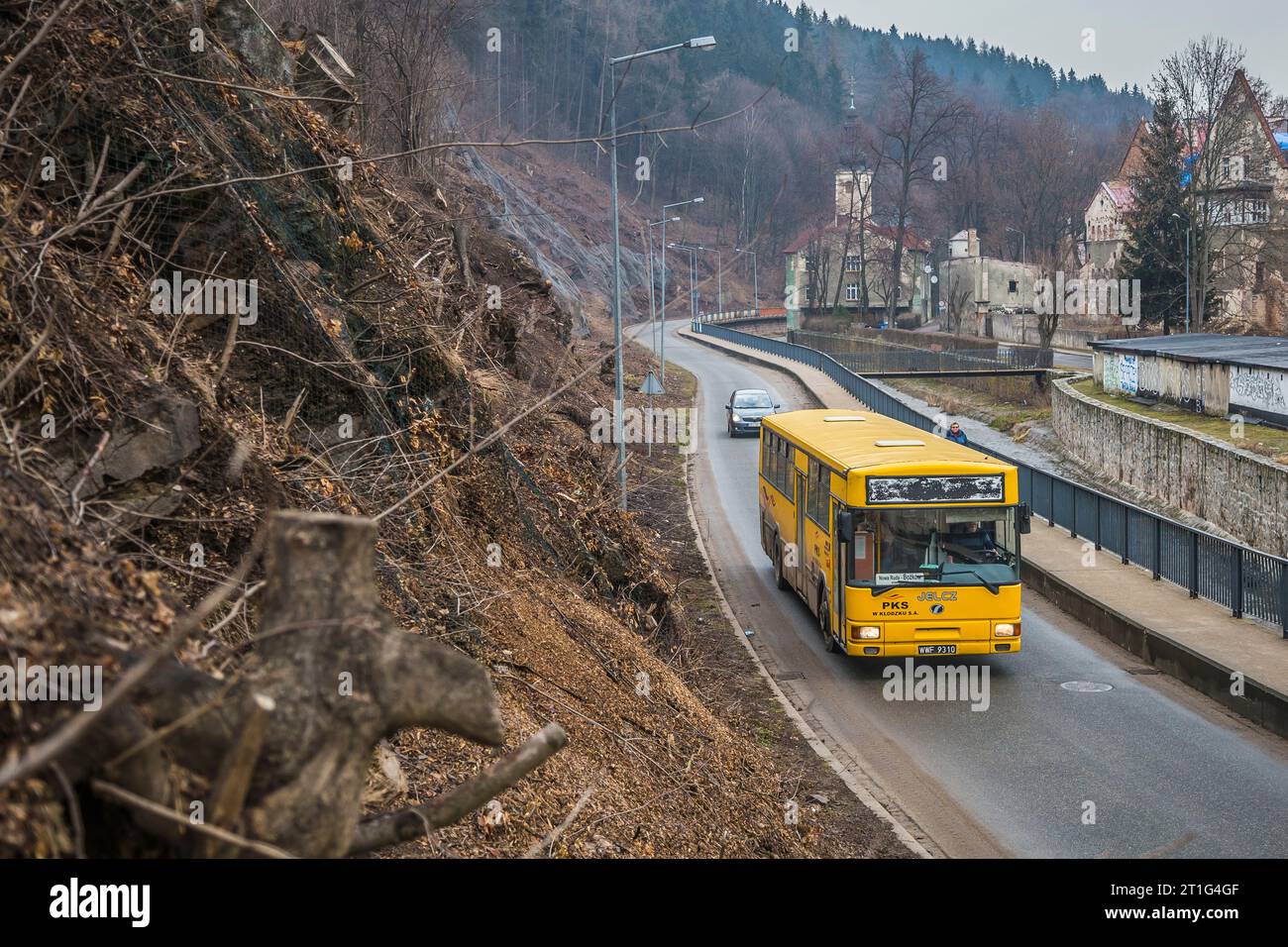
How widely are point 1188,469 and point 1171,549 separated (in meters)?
11.4

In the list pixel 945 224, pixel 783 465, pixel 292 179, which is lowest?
pixel 783 465

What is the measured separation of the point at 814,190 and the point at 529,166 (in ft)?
146

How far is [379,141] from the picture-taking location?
93.1 ft

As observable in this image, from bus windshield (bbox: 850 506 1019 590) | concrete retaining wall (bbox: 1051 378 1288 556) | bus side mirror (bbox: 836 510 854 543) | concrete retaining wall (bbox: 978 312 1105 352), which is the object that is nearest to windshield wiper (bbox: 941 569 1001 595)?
bus windshield (bbox: 850 506 1019 590)

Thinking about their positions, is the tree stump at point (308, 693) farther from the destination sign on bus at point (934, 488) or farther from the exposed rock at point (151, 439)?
the destination sign on bus at point (934, 488)

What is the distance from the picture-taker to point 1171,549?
70.3 feet

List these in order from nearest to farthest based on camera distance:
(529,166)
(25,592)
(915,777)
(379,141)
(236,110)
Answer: (25,592) < (236,110) < (915,777) < (379,141) < (529,166)

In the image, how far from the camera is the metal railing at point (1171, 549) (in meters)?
18.3

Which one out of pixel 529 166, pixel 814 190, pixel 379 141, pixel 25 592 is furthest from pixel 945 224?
pixel 25 592

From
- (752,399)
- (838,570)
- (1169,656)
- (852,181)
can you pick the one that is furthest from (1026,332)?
(838,570)

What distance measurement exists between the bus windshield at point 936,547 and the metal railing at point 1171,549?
4.26 m

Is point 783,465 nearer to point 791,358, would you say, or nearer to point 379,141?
point 379,141

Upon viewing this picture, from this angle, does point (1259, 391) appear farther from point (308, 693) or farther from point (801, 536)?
point (308, 693)

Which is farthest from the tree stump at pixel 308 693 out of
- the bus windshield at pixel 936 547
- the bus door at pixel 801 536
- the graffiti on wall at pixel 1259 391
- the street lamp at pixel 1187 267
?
the street lamp at pixel 1187 267
